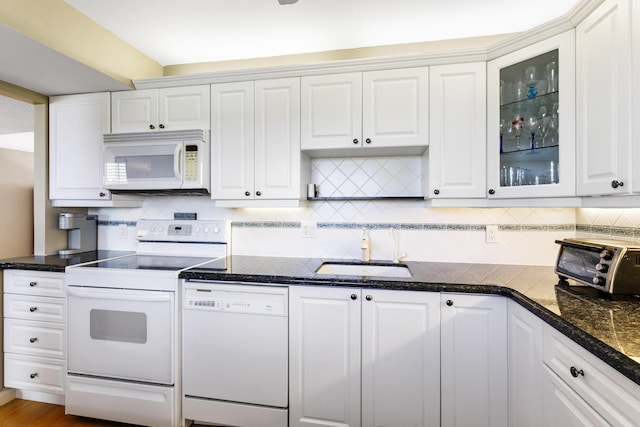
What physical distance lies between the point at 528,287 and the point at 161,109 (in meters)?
2.47

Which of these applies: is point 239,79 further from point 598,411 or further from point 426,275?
point 598,411

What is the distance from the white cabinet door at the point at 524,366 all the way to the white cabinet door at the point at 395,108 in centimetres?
107

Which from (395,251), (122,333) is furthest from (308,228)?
(122,333)

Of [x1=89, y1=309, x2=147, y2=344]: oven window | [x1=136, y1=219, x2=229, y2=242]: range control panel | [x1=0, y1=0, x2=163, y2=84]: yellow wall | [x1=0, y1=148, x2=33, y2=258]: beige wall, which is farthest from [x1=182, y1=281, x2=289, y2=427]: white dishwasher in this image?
[x1=0, y1=148, x2=33, y2=258]: beige wall

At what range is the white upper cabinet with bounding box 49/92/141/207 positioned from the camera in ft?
7.52

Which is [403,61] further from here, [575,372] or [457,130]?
[575,372]

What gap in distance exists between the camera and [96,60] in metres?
1.99

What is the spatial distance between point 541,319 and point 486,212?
1.02 meters

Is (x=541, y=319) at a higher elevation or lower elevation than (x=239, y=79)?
lower

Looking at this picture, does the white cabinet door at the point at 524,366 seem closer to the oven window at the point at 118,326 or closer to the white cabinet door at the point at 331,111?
the white cabinet door at the point at 331,111

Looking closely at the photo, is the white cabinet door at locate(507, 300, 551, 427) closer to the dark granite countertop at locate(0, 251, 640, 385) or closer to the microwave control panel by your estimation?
the dark granite countertop at locate(0, 251, 640, 385)

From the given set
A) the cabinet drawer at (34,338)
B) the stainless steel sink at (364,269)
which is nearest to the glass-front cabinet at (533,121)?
the stainless steel sink at (364,269)

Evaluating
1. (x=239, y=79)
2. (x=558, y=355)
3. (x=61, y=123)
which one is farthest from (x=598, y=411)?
(x=61, y=123)

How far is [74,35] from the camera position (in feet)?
6.13
